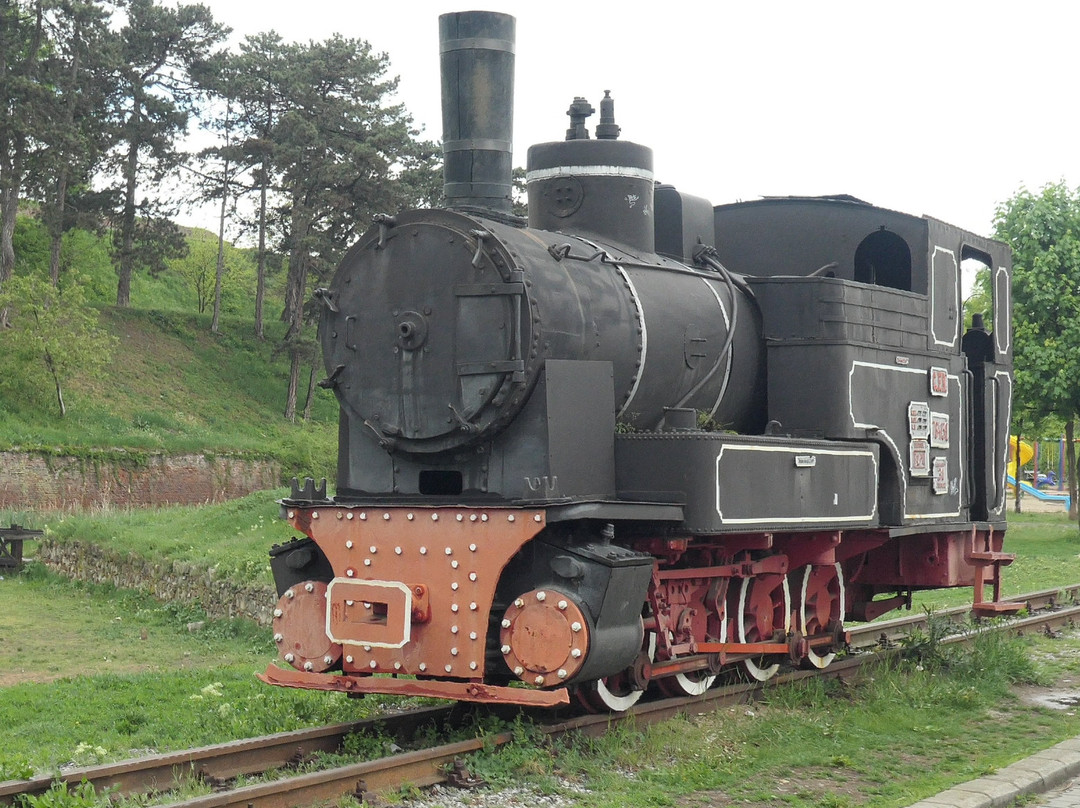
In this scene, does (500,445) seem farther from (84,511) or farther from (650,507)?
(84,511)

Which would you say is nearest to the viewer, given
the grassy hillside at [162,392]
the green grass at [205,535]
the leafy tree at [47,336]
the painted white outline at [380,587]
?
the painted white outline at [380,587]

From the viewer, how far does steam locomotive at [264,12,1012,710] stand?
21.9ft

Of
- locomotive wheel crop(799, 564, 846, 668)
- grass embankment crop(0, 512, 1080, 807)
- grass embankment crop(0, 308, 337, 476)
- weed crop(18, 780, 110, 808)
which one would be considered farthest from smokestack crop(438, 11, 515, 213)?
grass embankment crop(0, 308, 337, 476)

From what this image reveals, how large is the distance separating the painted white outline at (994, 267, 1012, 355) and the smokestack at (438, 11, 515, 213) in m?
5.37

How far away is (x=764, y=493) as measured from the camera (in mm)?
7535

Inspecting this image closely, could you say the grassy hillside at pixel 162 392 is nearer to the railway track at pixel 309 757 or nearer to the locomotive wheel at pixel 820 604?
the locomotive wheel at pixel 820 604

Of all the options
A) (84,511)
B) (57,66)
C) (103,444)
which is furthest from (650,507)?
(57,66)

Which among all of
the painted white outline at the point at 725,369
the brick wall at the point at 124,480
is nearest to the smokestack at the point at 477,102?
the painted white outline at the point at 725,369

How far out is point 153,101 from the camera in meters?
40.4

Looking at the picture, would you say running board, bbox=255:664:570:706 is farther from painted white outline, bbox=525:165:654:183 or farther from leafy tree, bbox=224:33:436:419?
leafy tree, bbox=224:33:436:419

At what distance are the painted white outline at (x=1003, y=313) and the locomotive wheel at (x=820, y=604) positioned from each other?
9.59 ft

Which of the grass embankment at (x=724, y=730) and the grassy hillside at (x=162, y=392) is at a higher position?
the grassy hillside at (x=162, y=392)

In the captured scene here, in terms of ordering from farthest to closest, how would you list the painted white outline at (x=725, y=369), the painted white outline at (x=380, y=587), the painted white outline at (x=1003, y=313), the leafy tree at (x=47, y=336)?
1. the leafy tree at (x=47, y=336)
2. the painted white outline at (x=1003, y=313)
3. the painted white outline at (x=725, y=369)
4. the painted white outline at (x=380, y=587)

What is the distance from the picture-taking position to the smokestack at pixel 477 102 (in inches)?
298
